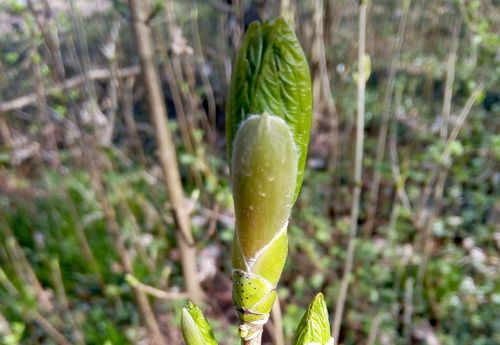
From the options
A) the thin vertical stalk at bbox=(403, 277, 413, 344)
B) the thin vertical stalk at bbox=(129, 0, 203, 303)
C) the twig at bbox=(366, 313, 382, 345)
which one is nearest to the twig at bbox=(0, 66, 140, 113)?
the thin vertical stalk at bbox=(129, 0, 203, 303)

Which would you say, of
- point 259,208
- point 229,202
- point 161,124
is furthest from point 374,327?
point 259,208

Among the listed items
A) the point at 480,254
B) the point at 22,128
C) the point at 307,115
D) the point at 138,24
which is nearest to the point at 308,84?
the point at 307,115

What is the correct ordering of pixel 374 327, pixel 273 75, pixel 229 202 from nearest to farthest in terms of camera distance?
1. pixel 273 75
2. pixel 229 202
3. pixel 374 327

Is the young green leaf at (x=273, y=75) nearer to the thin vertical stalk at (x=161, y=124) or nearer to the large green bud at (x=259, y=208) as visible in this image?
the large green bud at (x=259, y=208)

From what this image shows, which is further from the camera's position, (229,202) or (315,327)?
(229,202)

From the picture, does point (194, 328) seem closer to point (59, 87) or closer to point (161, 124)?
point (161, 124)

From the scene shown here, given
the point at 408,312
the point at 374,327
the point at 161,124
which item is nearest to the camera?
the point at 161,124

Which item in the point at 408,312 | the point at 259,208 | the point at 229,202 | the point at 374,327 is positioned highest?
the point at 259,208
